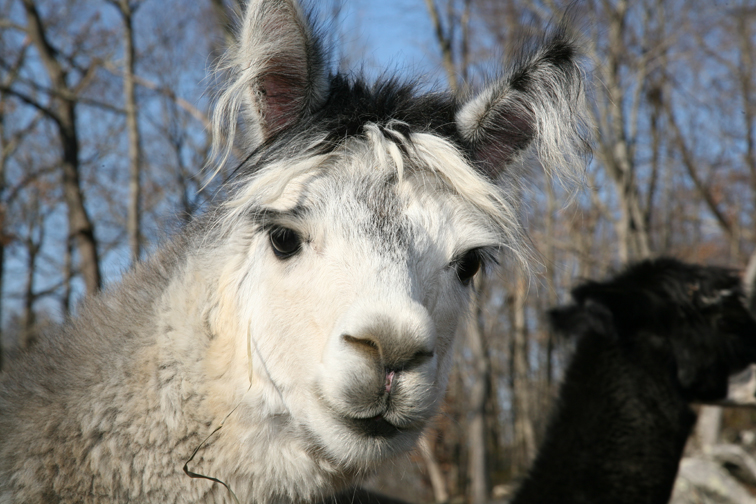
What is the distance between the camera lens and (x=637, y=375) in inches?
188

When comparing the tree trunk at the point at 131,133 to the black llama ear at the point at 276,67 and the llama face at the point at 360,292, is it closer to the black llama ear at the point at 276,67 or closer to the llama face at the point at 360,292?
the black llama ear at the point at 276,67

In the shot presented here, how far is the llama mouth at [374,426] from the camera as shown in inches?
76.9

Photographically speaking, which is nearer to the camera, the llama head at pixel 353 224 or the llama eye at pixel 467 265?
the llama head at pixel 353 224

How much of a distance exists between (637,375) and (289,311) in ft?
12.7

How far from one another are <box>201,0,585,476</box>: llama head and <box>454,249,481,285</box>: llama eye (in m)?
0.01

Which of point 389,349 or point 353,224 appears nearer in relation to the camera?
point 389,349

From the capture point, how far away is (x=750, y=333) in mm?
5211

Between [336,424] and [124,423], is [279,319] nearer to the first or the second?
[336,424]

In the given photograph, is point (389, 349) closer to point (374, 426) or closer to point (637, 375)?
point (374, 426)

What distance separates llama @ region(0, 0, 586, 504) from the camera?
1.94 metres

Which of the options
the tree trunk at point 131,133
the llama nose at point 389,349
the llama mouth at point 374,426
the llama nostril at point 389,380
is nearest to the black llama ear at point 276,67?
the llama nose at point 389,349

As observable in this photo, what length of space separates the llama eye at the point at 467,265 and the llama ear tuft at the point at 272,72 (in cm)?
90

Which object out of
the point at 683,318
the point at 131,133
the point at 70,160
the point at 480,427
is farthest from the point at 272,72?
the point at 480,427

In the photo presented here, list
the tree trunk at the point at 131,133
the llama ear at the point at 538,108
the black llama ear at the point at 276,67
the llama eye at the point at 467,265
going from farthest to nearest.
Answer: the tree trunk at the point at 131,133 → the llama ear at the point at 538,108 → the llama eye at the point at 467,265 → the black llama ear at the point at 276,67
